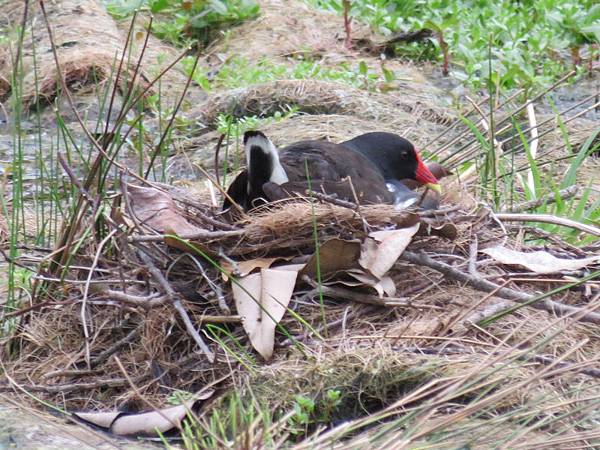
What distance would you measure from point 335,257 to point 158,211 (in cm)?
56

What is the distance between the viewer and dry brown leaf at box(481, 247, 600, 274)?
10.1ft

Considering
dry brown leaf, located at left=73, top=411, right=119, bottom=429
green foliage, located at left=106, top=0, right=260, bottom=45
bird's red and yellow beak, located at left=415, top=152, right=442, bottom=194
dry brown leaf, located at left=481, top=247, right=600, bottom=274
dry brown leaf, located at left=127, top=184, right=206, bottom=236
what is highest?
dry brown leaf, located at left=127, top=184, right=206, bottom=236

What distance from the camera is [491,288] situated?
294cm

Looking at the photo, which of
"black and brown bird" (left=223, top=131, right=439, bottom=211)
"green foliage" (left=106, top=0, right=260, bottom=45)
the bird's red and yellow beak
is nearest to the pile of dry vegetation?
"black and brown bird" (left=223, top=131, right=439, bottom=211)

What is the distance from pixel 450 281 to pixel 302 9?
5314 millimetres

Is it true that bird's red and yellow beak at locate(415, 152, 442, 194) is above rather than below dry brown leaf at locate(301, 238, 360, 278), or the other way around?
below

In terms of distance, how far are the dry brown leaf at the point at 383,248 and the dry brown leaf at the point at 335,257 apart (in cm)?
3

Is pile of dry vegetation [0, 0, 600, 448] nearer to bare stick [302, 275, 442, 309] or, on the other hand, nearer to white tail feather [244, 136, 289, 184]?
bare stick [302, 275, 442, 309]

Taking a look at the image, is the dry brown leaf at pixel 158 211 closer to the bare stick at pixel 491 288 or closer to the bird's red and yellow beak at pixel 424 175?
the bare stick at pixel 491 288

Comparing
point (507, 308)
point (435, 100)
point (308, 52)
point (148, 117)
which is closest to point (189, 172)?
point (148, 117)

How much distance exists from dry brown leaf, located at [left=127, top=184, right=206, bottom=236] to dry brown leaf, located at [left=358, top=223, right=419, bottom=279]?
0.48m

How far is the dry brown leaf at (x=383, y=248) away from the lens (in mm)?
2967

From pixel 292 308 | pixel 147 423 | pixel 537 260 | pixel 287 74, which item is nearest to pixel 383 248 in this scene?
pixel 292 308

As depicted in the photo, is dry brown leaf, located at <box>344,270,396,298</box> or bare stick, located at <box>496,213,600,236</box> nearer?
dry brown leaf, located at <box>344,270,396,298</box>
